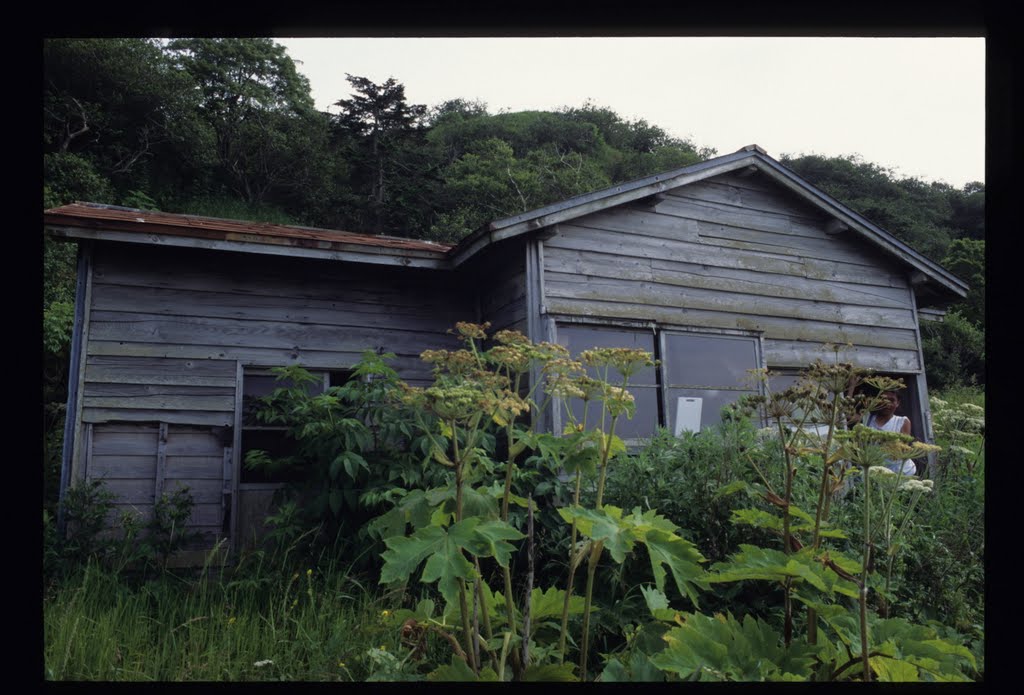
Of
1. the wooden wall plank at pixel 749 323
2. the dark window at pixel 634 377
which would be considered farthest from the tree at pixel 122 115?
the wooden wall plank at pixel 749 323

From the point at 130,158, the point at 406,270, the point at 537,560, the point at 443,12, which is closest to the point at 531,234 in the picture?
the point at 406,270

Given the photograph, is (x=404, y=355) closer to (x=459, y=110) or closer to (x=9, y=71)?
(x=9, y=71)

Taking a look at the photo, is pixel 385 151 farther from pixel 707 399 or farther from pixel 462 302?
pixel 707 399

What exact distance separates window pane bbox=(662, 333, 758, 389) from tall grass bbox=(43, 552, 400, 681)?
473 centimetres

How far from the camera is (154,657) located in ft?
11.4

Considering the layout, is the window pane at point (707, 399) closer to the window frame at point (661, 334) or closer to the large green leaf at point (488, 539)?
the window frame at point (661, 334)

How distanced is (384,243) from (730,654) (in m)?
6.39

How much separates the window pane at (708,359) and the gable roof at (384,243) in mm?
1884

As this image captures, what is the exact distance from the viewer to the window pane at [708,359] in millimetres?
7844

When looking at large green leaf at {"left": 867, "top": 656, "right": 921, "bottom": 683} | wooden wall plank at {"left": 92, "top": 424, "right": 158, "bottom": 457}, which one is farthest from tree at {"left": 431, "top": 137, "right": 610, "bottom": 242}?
large green leaf at {"left": 867, "top": 656, "right": 921, "bottom": 683}

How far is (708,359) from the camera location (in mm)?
8023

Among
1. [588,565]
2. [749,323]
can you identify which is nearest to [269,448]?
[588,565]

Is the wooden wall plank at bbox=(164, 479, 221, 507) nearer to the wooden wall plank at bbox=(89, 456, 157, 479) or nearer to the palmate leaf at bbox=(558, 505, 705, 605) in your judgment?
the wooden wall plank at bbox=(89, 456, 157, 479)
